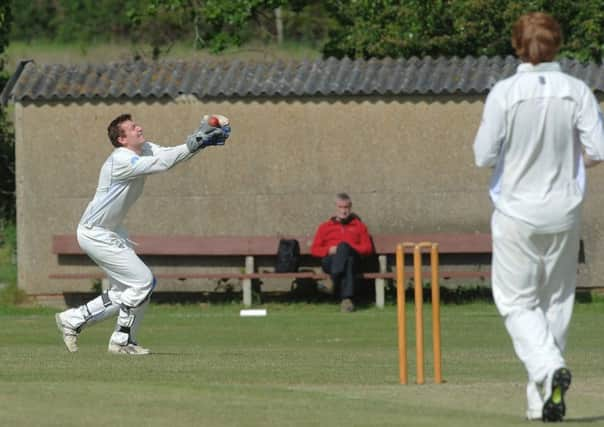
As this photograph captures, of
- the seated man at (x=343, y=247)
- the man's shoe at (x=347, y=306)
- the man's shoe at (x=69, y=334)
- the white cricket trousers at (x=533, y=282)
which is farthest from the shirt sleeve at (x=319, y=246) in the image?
the white cricket trousers at (x=533, y=282)

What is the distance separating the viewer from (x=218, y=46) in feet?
83.3

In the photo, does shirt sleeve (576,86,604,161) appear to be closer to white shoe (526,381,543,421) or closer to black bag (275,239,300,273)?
white shoe (526,381,543,421)

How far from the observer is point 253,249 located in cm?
1930

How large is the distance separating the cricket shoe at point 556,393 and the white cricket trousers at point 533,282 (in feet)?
0.50

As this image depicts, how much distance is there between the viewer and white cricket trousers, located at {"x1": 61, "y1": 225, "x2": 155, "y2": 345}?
38.7 ft

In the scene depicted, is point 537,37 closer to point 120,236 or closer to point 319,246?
point 120,236

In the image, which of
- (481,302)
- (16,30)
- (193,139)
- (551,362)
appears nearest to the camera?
(551,362)

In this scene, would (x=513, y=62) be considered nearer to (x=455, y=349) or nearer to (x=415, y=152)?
(x=415, y=152)

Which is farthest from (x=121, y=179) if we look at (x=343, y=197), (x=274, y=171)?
(x=274, y=171)

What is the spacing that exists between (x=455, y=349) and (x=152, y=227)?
289 inches

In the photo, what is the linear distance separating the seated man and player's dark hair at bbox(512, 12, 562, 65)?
10.9 metres

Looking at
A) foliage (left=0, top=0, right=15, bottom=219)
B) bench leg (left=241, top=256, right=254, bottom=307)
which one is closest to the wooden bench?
bench leg (left=241, top=256, right=254, bottom=307)

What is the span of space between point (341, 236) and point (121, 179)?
716cm

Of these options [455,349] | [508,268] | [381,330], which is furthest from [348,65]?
[508,268]
